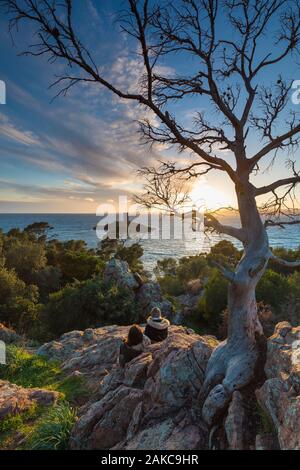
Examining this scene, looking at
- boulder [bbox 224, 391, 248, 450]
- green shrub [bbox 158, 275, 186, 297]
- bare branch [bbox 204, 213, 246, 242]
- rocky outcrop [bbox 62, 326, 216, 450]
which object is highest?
bare branch [bbox 204, 213, 246, 242]

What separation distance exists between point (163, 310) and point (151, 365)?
44.9 ft

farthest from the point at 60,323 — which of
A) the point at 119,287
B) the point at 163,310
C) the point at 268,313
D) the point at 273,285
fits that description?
the point at 273,285

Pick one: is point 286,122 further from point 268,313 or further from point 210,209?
point 268,313

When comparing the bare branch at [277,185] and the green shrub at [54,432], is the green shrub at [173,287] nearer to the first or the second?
the green shrub at [54,432]

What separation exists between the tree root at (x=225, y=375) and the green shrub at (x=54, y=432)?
2.85 m

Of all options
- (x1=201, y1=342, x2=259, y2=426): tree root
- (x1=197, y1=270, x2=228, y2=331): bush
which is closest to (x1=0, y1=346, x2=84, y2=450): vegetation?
(x1=201, y1=342, x2=259, y2=426): tree root

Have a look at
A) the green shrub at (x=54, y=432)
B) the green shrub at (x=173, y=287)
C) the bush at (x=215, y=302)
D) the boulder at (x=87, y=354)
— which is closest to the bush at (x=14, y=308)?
the boulder at (x=87, y=354)

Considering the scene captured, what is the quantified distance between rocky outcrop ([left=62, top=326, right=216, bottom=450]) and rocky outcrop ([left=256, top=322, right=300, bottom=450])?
1.23 meters

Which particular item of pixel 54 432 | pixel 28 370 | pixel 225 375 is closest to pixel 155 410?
pixel 225 375

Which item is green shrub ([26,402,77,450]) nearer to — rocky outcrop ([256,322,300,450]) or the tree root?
the tree root

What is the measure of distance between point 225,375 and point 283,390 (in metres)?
1.24

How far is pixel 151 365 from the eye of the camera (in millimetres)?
6332

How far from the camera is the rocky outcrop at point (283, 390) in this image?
3.56m

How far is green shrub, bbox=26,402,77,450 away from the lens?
211 inches
